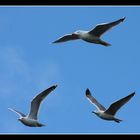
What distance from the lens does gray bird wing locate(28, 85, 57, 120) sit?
30.6 feet

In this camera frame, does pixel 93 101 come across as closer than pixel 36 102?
A: No

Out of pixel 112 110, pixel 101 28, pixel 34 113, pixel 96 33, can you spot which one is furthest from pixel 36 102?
pixel 101 28

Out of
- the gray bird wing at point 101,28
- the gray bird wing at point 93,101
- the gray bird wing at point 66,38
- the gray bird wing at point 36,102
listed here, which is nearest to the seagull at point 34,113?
Result: the gray bird wing at point 36,102

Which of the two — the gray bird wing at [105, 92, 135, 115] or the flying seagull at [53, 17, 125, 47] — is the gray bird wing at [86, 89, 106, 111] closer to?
the gray bird wing at [105, 92, 135, 115]

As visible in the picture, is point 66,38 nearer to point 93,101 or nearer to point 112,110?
point 93,101

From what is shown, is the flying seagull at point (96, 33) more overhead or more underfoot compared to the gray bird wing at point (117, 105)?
more overhead

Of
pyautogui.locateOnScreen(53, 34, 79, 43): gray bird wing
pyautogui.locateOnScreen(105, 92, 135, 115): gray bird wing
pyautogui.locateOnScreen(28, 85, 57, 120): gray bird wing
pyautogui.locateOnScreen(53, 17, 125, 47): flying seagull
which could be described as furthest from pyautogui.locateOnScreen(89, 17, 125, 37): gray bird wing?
pyautogui.locateOnScreen(28, 85, 57, 120): gray bird wing

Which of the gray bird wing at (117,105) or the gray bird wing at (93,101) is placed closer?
the gray bird wing at (117,105)

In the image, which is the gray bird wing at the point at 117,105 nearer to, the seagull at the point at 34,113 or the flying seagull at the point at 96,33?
the seagull at the point at 34,113

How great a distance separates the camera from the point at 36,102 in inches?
380

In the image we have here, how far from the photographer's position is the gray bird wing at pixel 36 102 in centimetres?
934
